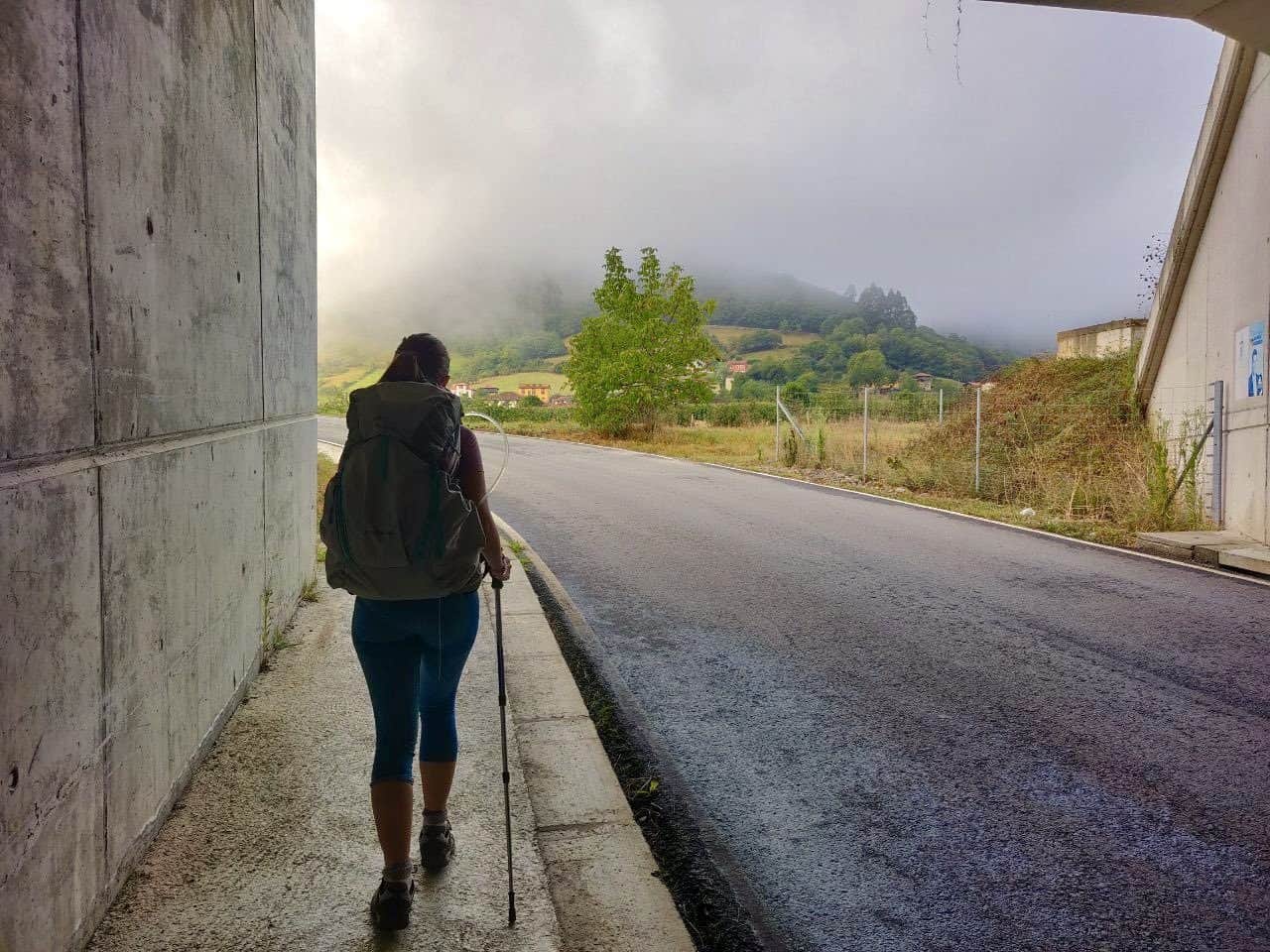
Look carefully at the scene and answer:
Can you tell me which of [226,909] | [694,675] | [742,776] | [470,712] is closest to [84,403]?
[226,909]

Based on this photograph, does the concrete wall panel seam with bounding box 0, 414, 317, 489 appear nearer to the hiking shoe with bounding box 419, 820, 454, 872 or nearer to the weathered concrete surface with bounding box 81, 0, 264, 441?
the weathered concrete surface with bounding box 81, 0, 264, 441

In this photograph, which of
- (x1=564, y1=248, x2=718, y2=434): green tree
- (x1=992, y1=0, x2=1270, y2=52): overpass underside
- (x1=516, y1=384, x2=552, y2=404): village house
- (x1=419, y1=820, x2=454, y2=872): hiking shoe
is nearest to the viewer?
(x1=419, y1=820, x2=454, y2=872): hiking shoe

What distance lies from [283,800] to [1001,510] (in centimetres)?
1202

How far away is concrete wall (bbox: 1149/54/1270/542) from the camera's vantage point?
10.3 meters

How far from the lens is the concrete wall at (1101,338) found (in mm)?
19375

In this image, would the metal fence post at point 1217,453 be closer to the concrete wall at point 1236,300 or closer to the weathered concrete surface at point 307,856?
the concrete wall at point 1236,300

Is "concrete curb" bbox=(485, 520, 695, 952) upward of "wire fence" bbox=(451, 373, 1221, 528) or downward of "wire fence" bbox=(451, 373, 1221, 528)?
downward

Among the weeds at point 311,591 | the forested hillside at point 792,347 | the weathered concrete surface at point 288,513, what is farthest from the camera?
the forested hillside at point 792,347

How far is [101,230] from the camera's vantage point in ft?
8.73

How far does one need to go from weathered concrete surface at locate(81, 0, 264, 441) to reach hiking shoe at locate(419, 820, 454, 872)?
66.2 inches

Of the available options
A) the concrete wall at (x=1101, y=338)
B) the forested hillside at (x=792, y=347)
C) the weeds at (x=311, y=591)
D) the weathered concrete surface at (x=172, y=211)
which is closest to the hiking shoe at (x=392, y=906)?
the weathered concrete surface at (x=172, y=211)

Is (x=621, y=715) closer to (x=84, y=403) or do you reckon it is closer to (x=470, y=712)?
(x=470, y=712)

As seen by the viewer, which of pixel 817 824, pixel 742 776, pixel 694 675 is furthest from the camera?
pixel 694 675

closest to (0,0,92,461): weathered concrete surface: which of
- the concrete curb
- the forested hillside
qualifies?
the concrete curb
